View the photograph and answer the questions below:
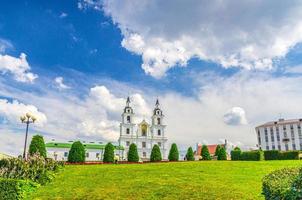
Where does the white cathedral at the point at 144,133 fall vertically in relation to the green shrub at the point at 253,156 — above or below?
above

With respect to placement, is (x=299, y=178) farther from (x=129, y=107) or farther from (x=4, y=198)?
(x=129, y=107)

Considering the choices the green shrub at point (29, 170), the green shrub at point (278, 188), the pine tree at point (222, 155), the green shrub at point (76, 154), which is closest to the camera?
the green shrub at point (278, 188)

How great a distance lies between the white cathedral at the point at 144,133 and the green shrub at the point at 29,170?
57167mm

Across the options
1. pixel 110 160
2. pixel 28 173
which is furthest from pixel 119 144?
pixel 28 173

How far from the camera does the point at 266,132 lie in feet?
319

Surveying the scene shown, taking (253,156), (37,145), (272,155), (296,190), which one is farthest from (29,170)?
(272,155)

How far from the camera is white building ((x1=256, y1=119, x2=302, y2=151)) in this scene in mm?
89938

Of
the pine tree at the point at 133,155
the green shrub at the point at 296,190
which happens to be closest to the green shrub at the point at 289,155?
the pine tree at the point at 133,155

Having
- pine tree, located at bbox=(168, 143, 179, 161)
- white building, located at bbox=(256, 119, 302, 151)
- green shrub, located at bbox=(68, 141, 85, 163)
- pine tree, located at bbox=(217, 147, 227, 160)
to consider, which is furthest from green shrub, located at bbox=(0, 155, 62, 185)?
white building, located at bbox=(256, 119, 302, 151)

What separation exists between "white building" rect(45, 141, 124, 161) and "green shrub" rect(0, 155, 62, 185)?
51557 millimetres

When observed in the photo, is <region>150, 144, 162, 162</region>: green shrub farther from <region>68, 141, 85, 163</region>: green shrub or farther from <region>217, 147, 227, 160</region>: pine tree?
<region>68, 141, 85, 163</region>: green shrub

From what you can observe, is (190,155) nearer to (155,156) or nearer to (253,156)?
(155,156)

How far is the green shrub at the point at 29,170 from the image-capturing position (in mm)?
18359

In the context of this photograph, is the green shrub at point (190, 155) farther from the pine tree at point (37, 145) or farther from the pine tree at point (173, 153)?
the pine tree at point (37, 145)
